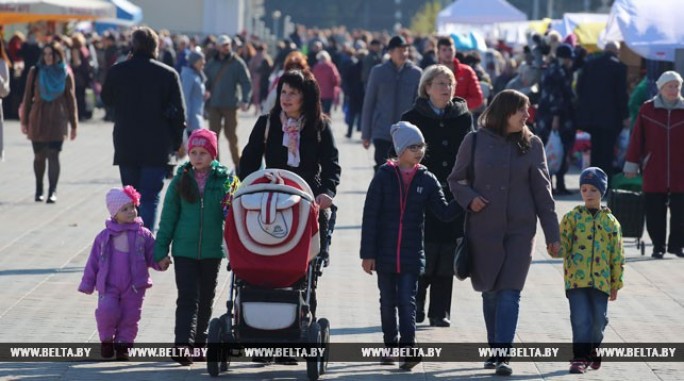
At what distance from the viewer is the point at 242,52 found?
140 ft

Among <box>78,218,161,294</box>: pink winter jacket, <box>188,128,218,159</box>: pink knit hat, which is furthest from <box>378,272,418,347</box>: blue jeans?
<box>78,218,161,294</box>: pink winter jacket

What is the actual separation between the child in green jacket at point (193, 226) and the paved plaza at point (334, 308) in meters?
0.31

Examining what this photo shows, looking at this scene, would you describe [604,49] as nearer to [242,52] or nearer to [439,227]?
[439,227]

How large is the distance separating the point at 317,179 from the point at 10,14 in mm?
18353

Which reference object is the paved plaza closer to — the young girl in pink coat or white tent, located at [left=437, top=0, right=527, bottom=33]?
the young girl in pink coat

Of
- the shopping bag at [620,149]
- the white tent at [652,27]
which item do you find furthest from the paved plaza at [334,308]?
the shopping bag at [620,149]

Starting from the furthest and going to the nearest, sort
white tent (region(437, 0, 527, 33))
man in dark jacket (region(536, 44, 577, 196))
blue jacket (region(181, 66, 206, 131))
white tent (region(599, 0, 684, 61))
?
white tent (region(437, 0, 527, 33))
man in dark jacket (region(536, 44, 577, 196))
blue jacket (region(181, 66, 206, 131))
white tent (region(599, 0, 684, 61))

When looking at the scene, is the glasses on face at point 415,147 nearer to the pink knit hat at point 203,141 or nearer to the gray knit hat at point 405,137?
the gray knit hat at point 405,137

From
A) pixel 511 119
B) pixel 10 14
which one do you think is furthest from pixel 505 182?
pixel 10 14

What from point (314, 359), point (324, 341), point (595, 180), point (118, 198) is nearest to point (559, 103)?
point (595, 180)

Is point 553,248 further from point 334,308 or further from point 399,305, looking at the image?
point 334,308

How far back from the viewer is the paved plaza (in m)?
9.08

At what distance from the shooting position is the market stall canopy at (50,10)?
2709 cm

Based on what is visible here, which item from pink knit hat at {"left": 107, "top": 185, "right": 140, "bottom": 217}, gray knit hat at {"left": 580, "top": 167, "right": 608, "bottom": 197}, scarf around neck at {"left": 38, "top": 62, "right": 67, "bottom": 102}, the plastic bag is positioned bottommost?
the plastic bag
